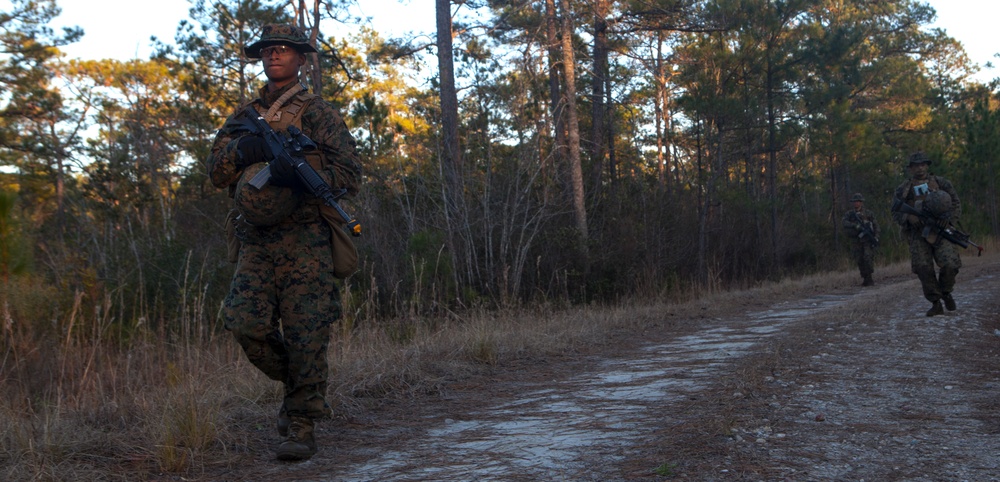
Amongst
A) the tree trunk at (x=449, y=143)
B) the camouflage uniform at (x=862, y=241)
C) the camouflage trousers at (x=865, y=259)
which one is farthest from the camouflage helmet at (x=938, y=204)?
the camouflage trousers at (x=865, y=259)

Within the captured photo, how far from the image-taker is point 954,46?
38.5 meters

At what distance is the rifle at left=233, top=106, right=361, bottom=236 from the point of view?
12.9 ft

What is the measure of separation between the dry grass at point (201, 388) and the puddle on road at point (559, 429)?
444 millimetres

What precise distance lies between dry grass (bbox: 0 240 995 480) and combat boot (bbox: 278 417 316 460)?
0.77ft

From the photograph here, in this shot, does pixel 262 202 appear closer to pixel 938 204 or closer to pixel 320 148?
pixel 320 148

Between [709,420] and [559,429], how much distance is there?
76 centimetres

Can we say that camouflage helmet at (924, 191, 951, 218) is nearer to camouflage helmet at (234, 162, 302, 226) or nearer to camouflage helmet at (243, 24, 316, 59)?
camouflage helmet at (243, 24, 316, 59)

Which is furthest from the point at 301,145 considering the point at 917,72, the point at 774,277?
the point at 917,72

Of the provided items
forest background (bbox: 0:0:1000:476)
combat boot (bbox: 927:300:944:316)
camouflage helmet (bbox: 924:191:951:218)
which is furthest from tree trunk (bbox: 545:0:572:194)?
combat boot (bbox: 927:300:944:316)

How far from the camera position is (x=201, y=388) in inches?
196

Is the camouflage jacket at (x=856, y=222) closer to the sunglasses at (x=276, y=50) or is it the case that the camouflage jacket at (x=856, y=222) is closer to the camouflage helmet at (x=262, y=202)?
the sunglasses at (x=276, y=50)

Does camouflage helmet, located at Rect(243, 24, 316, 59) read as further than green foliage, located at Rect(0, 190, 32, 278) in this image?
No

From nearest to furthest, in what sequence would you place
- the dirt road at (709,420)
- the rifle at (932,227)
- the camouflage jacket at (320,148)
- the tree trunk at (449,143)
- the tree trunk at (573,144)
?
the dirt road at (709,420) → the camouflage jacket at (320,148) → the rifle at (932,227) → the tree trunk at (449,143) → the tree trunk at (573,144)

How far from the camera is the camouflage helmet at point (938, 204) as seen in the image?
32.3 feet
